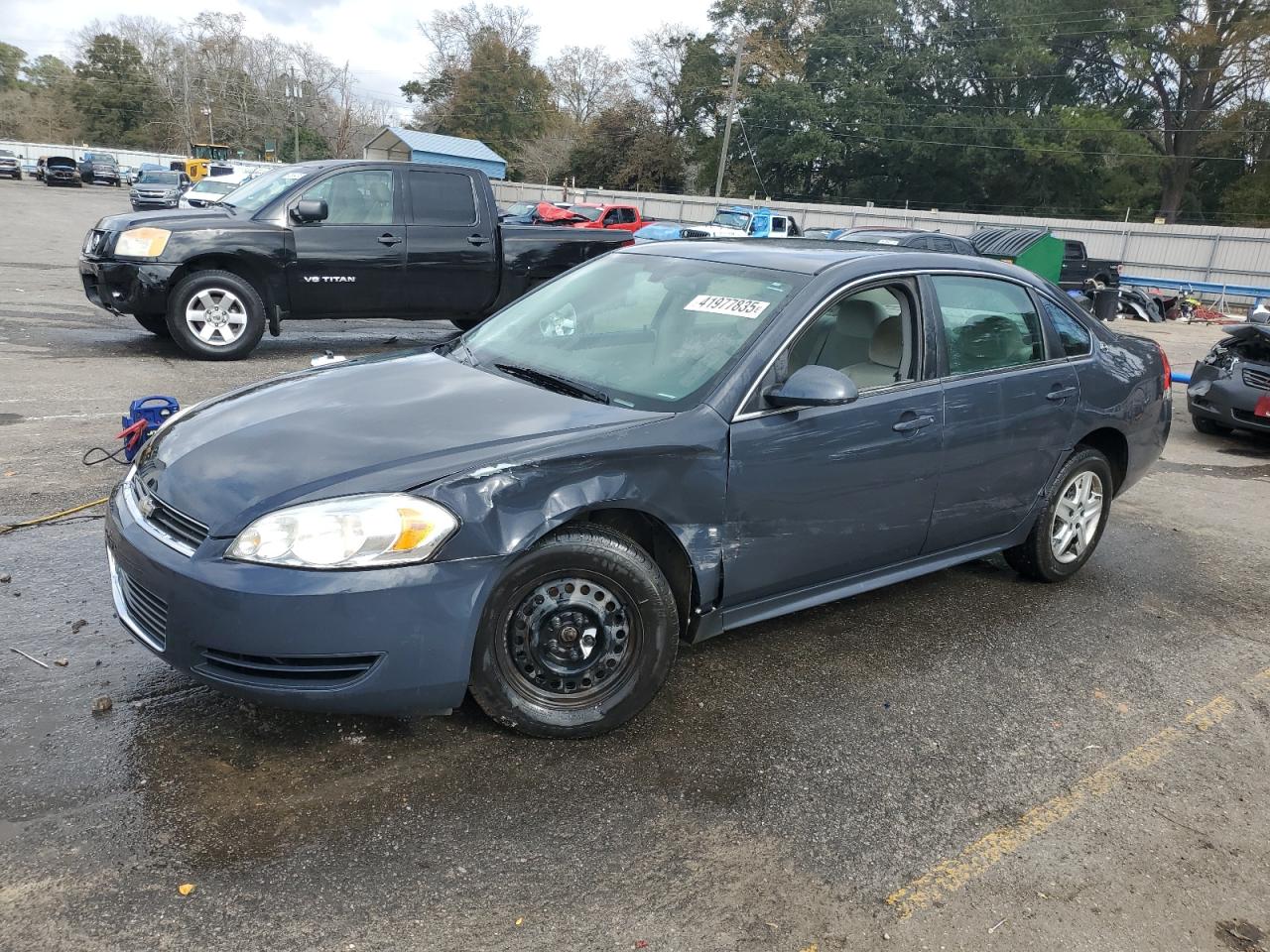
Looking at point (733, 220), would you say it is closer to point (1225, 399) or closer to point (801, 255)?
point (1225, 399)

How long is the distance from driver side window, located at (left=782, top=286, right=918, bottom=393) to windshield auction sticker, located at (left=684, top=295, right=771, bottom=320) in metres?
0.23

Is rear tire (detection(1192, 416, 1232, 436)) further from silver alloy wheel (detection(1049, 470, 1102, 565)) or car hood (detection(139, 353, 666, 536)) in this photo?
car hood (detection(139, 353, 666, 536))

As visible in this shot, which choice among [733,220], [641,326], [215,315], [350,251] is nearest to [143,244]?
[215,315]

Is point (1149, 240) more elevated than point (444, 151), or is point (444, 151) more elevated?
point (444, 151)

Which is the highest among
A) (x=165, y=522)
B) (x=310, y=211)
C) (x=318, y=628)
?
(x=310, y=211)

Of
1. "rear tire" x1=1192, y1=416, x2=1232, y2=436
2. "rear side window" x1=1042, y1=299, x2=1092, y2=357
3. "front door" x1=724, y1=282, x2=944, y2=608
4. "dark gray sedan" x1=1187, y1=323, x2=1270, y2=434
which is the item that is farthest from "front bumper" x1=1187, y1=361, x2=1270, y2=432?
"front door" x1=724, y1=282, x2=944, y2=608

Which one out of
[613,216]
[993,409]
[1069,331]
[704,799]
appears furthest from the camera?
[613,216]

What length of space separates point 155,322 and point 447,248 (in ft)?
9.61

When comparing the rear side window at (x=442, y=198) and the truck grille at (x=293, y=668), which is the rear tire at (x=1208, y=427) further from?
the truck grille at (x=293, y=668)

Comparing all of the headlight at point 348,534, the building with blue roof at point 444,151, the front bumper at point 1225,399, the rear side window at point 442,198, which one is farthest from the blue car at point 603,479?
the building with blue roof at point 444,151

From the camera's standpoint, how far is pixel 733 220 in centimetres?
2778

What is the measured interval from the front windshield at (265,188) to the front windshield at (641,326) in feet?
19.2

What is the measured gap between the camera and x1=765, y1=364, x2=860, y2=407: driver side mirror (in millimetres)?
3445

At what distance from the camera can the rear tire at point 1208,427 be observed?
9930 millimetres
